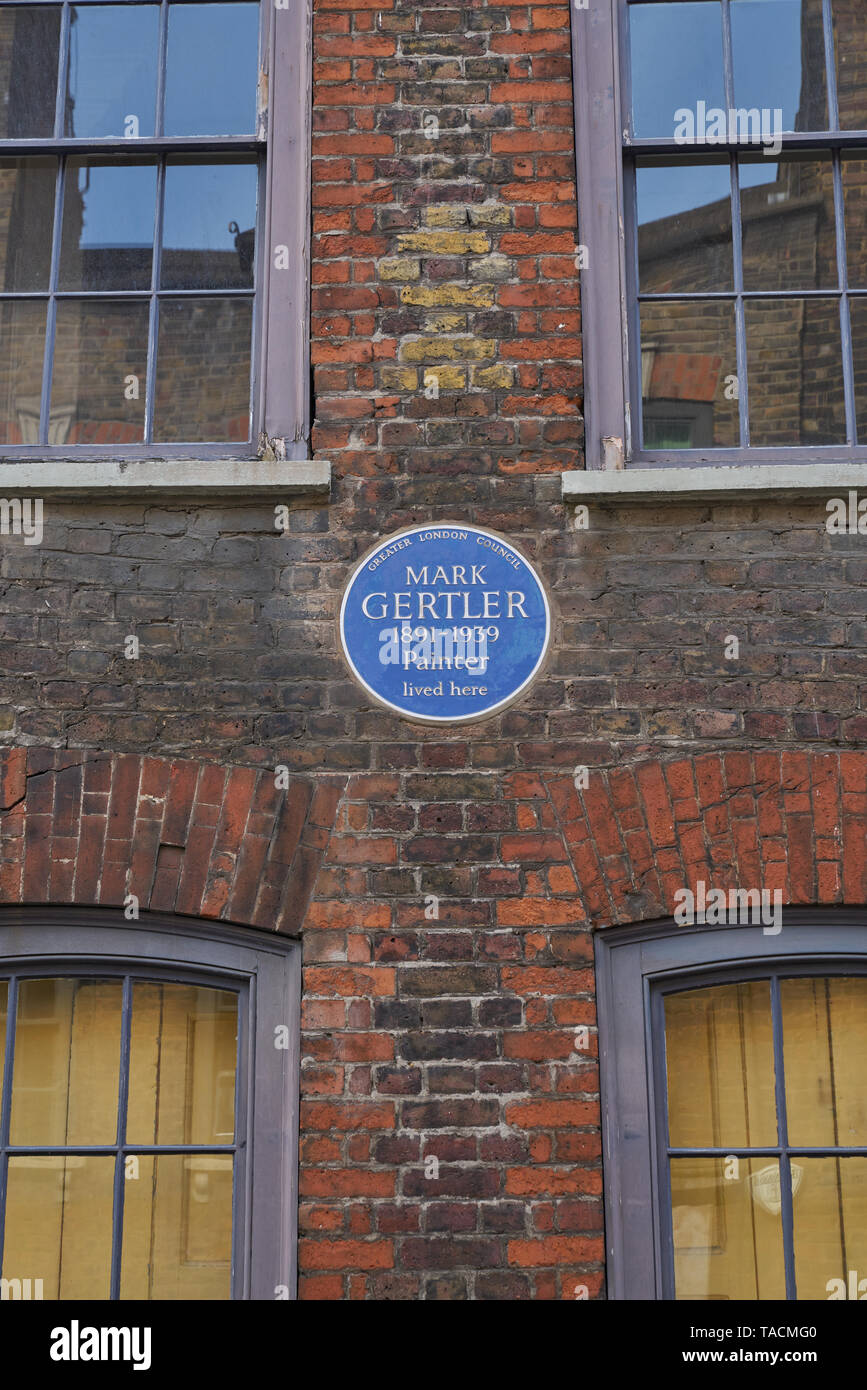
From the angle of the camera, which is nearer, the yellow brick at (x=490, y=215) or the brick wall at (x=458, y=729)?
the brick wall at (x=458, y=729)

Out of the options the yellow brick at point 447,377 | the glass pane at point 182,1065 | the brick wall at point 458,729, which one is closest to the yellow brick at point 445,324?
the brick wall at point 458,729

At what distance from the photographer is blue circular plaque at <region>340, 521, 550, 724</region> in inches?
166

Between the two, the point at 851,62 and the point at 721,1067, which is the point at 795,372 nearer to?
the point at 851,62

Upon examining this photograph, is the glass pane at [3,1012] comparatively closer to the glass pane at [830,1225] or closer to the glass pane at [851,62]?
the glass pane at [830,1225]

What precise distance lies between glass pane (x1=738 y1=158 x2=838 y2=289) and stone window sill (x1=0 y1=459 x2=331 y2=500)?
170 centimetres

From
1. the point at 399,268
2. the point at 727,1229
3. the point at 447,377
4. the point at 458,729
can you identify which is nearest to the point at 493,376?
the point at 447,377

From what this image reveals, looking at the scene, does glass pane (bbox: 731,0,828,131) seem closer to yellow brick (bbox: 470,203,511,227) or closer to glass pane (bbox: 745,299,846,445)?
glass pane (bbox: 745,299,846,445)

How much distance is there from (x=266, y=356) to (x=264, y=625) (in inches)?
36.7

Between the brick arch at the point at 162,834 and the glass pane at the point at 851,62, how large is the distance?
116 inches

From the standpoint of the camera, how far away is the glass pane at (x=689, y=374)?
4.54 m

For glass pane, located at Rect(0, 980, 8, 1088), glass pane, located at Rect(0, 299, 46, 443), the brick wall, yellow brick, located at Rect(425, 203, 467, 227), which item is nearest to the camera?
the brick wall

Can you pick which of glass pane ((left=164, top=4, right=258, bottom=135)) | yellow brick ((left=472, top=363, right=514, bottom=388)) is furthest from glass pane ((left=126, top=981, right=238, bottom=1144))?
glass pane ((left=164, top=4, right=258, bottom=135))

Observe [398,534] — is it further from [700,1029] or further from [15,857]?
[700,1029]
